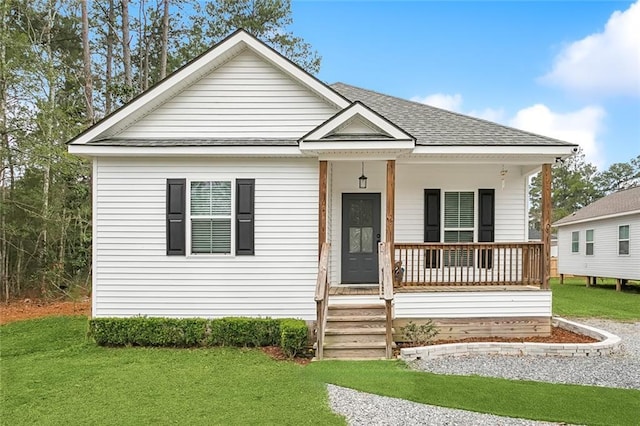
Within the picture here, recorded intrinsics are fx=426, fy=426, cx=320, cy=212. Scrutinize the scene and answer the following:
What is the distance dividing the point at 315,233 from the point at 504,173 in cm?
440

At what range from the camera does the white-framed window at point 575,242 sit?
2096cm

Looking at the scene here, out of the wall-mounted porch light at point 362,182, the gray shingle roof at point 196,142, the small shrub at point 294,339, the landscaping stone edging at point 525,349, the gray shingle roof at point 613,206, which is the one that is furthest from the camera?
the gray shingle roof at point 613,206

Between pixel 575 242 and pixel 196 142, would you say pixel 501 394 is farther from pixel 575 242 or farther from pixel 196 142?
pixel 575 242

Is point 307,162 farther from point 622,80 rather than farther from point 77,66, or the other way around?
point 622,80

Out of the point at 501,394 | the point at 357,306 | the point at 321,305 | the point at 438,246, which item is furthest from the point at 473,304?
the point at 321,305

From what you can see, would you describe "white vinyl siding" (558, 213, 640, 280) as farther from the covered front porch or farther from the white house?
the white house

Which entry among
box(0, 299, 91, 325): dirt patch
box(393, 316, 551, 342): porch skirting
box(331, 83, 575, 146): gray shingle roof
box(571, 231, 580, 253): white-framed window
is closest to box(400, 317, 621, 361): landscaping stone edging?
box(393, 316, 551, 342): porch skirting

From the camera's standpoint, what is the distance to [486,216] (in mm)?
9414

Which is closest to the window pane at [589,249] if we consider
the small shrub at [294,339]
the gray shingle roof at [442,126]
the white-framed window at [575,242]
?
the white-framed window at [575,242]

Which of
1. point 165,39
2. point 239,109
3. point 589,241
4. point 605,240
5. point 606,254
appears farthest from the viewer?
point 589,241

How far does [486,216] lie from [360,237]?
111 inches

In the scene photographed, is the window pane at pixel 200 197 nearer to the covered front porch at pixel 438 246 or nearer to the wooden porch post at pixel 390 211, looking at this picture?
the covered front porch at pixel 438 246

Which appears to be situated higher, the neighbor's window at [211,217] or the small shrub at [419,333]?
the neighbor's window at [211,217]

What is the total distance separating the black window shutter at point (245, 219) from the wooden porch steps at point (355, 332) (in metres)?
1.98
